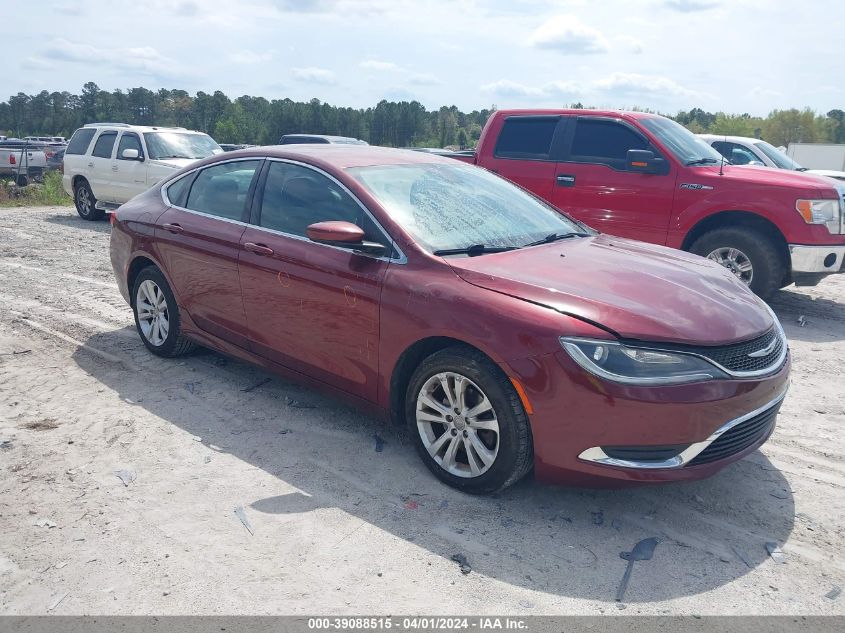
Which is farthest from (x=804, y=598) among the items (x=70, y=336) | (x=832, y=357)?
(x=70, y=336)

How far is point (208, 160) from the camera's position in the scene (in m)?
5.33

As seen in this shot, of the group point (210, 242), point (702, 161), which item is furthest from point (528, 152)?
point (210, 242)

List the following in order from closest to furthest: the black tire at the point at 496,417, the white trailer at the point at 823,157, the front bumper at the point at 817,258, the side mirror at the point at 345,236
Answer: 1. the black tire at the point at 496,417
2. the side mirror at the point at 345,236
3. the front bumper at the point at 817,258
4. the white trailer at the point at 823,157

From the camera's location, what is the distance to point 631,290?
3.53m

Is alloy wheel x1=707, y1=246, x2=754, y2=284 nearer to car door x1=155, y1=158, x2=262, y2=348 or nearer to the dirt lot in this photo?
the dirt lot

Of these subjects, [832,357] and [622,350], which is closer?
[622,350]

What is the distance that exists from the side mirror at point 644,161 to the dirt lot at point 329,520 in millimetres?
3218

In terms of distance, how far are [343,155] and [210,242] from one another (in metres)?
1.13

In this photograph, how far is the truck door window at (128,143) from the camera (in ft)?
44.5

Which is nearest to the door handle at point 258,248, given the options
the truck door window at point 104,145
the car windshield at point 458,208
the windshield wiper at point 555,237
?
the car windshield at point 458,208

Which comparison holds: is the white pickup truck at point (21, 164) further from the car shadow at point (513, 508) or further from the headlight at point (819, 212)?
the headlight at point (819, 212)

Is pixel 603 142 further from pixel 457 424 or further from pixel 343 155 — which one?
pixel 457 424

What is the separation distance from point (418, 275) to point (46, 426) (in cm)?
260

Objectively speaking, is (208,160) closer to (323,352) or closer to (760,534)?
(323,352)
